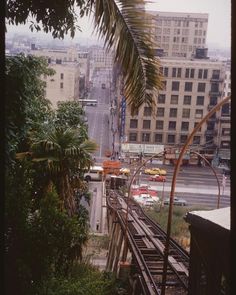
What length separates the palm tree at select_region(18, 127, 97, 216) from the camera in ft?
13.9

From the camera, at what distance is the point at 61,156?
4.29 metres

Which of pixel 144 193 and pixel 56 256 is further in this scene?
pixel 144 193

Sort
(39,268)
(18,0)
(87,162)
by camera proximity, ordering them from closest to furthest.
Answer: (18,0) < (39,268) < (87,162)

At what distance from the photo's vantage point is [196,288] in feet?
8.97

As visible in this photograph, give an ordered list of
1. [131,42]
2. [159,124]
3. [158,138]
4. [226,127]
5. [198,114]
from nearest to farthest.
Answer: [131,42] → [226,127] → [159,124] → [158,138] → [198,114]

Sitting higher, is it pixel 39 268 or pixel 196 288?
pixel 196 288

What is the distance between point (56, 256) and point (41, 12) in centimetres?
235

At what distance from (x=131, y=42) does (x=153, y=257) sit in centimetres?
776

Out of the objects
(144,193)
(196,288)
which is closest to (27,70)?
(196,288)

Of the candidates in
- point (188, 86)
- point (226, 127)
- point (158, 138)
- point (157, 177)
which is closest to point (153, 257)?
point (157, 177)

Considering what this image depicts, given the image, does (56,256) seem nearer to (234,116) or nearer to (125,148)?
→ (234,116)

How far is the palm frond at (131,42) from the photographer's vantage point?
1.74 metres

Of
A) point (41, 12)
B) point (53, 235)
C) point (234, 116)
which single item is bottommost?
point (53, 235)

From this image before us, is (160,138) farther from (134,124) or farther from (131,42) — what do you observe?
(131,42)
